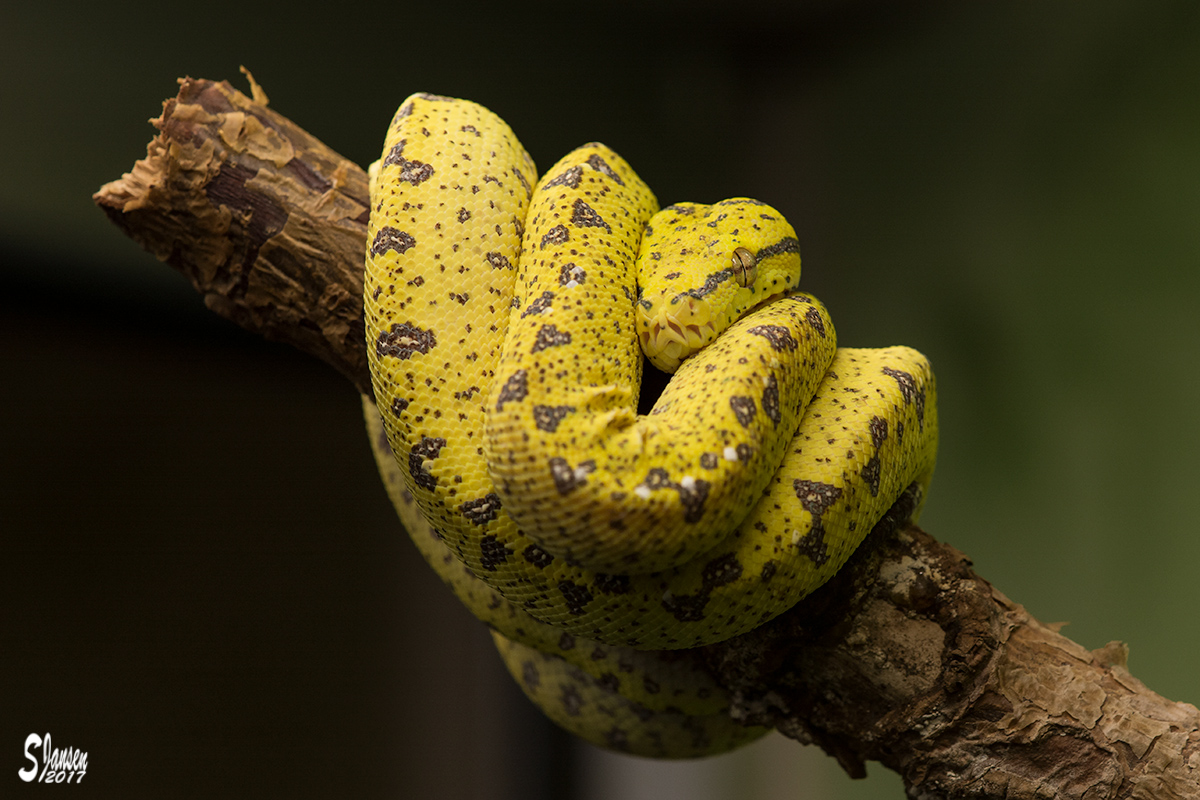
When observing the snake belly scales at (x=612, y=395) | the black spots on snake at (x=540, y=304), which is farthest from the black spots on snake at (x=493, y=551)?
the black spots on snake at (x=540, y=304)

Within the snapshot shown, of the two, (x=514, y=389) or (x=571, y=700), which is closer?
(x=514, y=389)

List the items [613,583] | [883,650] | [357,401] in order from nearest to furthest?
[613,583] → [883,650] → [357,401]

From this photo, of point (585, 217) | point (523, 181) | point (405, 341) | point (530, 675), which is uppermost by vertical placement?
point (523, 181)

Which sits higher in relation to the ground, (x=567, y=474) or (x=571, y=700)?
(x=567, y=474)

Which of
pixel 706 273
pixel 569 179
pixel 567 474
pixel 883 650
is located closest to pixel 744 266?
pixel 706 273

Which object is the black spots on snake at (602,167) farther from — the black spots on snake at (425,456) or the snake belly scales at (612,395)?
the black spots on snake at (425,456)

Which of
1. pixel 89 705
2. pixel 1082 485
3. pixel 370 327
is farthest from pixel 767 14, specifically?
pixel 89 705

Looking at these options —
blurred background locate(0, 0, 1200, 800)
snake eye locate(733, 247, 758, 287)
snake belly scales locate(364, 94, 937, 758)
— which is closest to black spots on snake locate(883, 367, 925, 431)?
snake belly scales locate(364, 94, 937, 758)

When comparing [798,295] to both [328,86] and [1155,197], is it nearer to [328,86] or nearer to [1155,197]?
[1155,197]

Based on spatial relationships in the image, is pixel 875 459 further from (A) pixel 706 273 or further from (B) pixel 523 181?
(B) pixel 523 181
